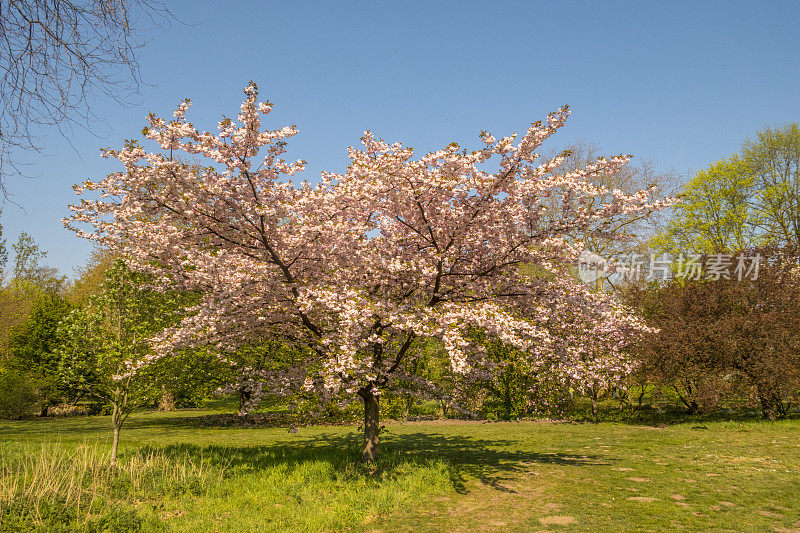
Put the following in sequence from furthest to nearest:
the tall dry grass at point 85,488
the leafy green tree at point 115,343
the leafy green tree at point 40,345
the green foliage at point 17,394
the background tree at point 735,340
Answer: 1. the leafy green tree at point 40,345
2. the green foliage at point 17,394
3. the background tree at point 735,340
4. the leafy green tree at point 115,343
5. the tall dry grass at point 85,488

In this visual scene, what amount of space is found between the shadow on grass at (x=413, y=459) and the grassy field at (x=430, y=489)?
0.05m

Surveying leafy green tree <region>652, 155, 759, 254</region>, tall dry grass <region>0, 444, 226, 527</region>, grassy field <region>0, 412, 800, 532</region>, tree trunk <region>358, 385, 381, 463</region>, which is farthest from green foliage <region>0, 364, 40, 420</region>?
leafy green tree <region>652, 155, 759, 254</region>

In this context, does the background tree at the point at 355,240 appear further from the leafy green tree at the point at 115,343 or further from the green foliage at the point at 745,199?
the green foliage at the point at 745,199

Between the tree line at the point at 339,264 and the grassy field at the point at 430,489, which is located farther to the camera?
the tree line at the point at 339,264

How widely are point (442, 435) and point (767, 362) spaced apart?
39.3ft

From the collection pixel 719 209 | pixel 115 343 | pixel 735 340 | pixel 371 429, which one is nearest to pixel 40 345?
pixel 115 343

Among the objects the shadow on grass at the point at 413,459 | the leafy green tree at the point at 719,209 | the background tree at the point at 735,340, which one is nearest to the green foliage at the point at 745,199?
the leafy green tree at the point at 719,209

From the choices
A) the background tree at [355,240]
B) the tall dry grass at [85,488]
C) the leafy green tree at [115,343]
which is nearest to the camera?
the tall dry grass at [85,488]

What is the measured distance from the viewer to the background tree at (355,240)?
28.3ft

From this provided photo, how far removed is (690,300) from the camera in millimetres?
19250

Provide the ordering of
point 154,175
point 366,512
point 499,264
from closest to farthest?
point 366,512 → point 154,175 → point 499,264

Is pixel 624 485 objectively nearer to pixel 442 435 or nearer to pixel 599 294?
pixel 599 294

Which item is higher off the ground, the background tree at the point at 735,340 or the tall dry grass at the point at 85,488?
the background tree at the point at 735,340

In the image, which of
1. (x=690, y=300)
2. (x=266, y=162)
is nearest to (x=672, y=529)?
(x=266, y=162)
